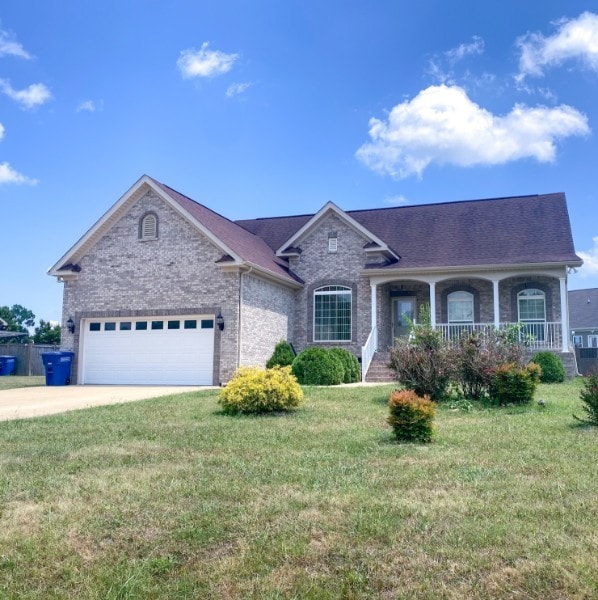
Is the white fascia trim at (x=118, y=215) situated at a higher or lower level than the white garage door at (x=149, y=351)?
higher

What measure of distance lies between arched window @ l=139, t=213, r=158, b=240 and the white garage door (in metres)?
2.81

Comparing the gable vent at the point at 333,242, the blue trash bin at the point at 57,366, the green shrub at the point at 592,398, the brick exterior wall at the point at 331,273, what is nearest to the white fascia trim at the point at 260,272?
the brick exterior wall at the point at 331,273

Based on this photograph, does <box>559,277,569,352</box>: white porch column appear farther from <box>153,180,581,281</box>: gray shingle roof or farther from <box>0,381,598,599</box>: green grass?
<box>0,381,598,599</box>: green grass

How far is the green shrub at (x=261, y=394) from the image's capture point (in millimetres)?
10125

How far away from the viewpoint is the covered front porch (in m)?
19.2

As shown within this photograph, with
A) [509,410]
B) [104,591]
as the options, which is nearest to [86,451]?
[104,591]

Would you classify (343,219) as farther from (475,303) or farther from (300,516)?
(300,516)

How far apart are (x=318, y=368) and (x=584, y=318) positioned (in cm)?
3083

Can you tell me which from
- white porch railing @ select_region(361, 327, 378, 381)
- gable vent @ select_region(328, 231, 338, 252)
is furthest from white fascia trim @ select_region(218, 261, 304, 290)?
white porch railing @ select_region(361, 327, 378, 381)

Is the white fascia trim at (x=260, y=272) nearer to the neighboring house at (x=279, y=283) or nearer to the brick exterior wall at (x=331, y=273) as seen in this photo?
the neighboring house at (x=279, y=283)

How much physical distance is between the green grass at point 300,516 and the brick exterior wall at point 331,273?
43.4ft

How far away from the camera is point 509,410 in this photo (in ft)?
33.9

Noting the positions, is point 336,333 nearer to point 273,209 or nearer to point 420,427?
point 273,209

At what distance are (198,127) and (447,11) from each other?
7.04 m
